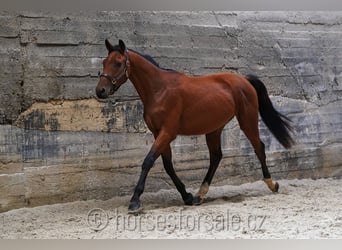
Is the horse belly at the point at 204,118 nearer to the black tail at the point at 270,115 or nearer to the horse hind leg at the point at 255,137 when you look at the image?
the horse hind leg at the point at 255,137

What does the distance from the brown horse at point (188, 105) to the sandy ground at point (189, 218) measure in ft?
0.31

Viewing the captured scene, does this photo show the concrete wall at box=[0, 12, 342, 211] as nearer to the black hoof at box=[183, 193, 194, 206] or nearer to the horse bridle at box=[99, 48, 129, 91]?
the black hoof at box=[183, 193, 194, 206]

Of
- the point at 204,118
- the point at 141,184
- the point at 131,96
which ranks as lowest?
the point at 141,184

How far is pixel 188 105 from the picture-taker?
224 cm

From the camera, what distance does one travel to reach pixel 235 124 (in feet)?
8.38

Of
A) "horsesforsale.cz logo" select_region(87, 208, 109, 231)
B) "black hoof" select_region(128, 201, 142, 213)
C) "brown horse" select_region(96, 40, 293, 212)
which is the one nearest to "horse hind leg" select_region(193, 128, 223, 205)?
"brown horse" select_region(96, 40, 293, 212)

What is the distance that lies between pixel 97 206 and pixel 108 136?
1.10ft

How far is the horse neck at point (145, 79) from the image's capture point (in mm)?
2207

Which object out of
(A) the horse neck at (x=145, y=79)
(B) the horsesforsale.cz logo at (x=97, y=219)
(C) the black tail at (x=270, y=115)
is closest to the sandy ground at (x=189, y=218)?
(B) the horsesforsale.cz logo at (x=97, y=219)

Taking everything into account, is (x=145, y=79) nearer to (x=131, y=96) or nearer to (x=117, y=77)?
(x=117, y=77)

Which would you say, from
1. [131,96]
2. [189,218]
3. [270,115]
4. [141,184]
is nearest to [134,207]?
[141,184]

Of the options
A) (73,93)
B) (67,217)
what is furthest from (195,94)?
(67,217)

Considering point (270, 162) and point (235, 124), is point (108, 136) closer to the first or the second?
point (235, 124)

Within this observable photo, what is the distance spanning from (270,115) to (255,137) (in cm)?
14
